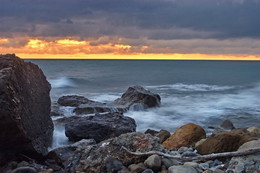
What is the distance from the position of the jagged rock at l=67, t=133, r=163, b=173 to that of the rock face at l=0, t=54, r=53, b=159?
1.58 meters

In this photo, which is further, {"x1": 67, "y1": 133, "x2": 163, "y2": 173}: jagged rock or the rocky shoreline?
{"x1": 67, "y1": 133, "x2": 163, "y2": 173}: jagged rock

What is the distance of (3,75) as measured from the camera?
6906 mm

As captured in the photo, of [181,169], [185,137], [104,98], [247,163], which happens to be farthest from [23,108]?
[104,98]

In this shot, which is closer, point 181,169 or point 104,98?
point 181,169

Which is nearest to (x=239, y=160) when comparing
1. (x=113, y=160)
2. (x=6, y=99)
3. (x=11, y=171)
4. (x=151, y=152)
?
(x=151, y=152)

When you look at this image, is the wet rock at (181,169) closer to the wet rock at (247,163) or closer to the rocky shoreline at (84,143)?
the rocky shoreline at (84,143)

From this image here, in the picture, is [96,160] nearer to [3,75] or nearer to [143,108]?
[3,75]

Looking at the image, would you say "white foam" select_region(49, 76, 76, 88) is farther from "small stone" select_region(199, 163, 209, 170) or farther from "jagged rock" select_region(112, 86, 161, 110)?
"small stone" select_region(199, 163, 209, 170)

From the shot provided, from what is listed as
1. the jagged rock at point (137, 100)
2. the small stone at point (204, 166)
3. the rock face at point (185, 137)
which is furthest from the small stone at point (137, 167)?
the jagged rock at point (137, 100)

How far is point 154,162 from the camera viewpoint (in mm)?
5234

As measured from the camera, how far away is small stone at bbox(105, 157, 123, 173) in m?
5.41

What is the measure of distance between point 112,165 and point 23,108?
9.66ft

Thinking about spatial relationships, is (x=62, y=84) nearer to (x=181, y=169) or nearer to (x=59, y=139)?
(x=59, y=139)

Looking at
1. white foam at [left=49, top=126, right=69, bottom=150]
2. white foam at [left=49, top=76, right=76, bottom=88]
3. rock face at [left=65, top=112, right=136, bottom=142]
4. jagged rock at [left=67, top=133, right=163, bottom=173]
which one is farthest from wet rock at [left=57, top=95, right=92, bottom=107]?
white foam at [left=49, top=76, right=76, bottom=88]
